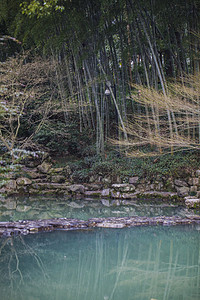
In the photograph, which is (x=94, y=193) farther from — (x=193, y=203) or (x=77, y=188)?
(x=193, y=203)

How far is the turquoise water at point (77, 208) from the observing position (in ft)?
21.7

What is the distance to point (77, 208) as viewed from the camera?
24.8ft

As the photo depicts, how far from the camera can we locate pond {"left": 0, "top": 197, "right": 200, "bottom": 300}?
3053 millimetres

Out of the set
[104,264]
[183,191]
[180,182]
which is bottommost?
[104,264]

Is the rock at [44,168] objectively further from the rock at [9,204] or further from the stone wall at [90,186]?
the rock at [9,204]

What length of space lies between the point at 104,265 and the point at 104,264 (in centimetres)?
4

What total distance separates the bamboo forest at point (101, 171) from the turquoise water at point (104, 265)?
15 millimetres

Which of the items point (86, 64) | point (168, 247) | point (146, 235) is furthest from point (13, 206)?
point (86, 64)

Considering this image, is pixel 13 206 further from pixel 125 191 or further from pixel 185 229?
pixel 185 229

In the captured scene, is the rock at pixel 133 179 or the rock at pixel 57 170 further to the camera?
the rock at pixel 57 170

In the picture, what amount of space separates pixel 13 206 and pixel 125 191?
334cm

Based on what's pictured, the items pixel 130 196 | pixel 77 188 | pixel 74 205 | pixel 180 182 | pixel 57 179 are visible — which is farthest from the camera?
pixel 57 179

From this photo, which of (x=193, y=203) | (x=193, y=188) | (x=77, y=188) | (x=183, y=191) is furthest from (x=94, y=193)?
(x=193, y=203)

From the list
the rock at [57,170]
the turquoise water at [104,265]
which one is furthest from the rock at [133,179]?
the turquoise water at [104,265]
